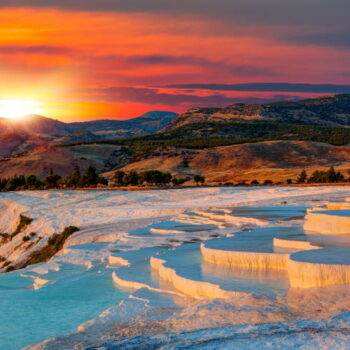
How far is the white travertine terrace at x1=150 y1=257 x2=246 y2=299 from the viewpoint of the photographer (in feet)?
39.1

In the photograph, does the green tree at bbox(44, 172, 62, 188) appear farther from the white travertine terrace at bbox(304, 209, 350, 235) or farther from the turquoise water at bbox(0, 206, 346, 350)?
the white travertine terrace at bbox(304, 209, 350, 235)

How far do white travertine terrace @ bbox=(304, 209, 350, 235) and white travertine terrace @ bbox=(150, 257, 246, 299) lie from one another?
5.45 metres

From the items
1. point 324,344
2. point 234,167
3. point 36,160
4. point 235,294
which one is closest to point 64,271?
point 235,294

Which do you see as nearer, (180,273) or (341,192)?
(180,273)

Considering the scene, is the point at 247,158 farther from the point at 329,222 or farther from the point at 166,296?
the point at 166,296

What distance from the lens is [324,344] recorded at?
8.45 m

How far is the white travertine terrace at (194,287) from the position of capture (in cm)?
1191

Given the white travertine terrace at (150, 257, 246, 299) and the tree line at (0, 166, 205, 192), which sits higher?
the white travertine terrace at (150, 257, 246, 299)

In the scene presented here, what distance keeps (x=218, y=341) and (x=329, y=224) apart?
29.8 feet

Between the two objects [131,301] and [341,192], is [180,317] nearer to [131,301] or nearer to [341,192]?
[131,301]

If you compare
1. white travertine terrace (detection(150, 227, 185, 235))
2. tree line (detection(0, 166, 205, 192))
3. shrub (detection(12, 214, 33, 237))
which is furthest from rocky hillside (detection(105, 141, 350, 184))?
white travertine terrace (detection(150, 227, 185, 235))

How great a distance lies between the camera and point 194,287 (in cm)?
1265

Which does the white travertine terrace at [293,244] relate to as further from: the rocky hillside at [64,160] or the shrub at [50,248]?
the rocky hillside at [64,160]

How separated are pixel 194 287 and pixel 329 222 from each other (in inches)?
245
